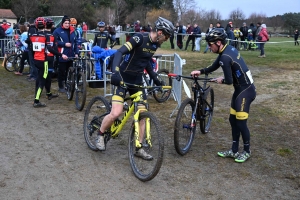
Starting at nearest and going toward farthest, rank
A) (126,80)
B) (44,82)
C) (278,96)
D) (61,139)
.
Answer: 1. (126,80)
2. (61,139)
3. (44,82)
4. (278,96)

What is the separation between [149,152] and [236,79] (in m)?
1.76

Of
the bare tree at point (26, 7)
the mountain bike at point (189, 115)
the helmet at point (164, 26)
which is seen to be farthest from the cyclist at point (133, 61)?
the bare tree at point (26, 7)

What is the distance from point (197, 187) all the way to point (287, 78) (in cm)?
999

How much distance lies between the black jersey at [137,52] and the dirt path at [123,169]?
138 centimetres

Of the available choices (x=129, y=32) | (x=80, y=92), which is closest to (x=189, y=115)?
(x=80, y=92)

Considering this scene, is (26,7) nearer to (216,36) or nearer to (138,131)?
(216,36)

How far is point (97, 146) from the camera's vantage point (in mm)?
5504

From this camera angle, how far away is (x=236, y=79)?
545cm

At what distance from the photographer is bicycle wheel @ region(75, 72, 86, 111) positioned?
831 centimetres

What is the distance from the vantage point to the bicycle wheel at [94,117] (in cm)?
562

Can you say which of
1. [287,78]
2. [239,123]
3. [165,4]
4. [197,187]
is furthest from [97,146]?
[165,4]

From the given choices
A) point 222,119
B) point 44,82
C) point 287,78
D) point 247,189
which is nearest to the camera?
point 247,189

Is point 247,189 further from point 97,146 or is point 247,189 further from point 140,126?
A: point 97,146

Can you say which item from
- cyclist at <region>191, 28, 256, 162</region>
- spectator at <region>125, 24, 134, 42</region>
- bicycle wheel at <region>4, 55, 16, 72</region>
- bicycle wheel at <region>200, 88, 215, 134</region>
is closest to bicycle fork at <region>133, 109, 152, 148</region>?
cyclist at <region>191, 28, 256, 162</region>
